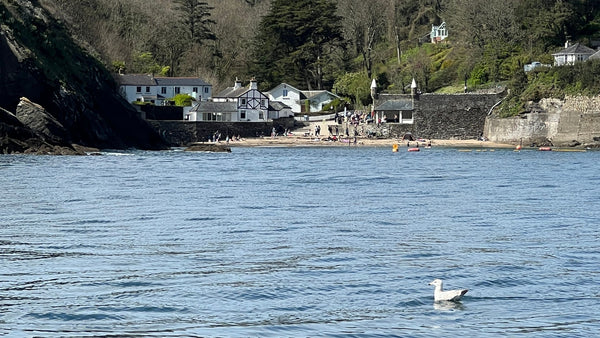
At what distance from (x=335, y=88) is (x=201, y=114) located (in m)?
17.5

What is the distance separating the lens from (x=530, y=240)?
88.4ft

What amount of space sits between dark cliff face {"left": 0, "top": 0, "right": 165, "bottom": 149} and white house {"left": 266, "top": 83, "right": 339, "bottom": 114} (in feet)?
93.7

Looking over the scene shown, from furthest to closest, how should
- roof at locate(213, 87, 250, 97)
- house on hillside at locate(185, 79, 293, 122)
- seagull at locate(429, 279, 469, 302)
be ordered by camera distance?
roof at locate(213, 87, 250, 97)
house on hillside at locate(185, 79, 293, 122)
seagull at locate(429, 279, 469, 302)

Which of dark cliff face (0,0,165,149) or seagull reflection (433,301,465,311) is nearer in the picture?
seagull reflection (433,301,465,311)

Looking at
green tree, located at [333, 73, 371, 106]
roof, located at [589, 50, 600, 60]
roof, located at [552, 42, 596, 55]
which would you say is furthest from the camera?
green tree, located at [333, 73, 371, 106]

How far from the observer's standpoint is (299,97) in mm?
110250

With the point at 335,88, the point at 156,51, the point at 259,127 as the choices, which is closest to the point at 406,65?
the point at 335,88

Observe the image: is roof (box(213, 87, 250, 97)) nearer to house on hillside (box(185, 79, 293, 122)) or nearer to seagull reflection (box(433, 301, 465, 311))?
house on hillside (box(185, 79, 293, 122))

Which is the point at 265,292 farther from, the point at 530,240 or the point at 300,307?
the point at 530,240

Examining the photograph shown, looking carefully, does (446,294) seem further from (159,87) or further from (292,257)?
(159,87)

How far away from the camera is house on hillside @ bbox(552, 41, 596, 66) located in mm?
90213

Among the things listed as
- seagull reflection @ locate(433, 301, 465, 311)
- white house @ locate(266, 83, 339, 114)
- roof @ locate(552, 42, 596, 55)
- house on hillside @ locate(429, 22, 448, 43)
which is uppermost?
house on hillside @ locate(429, 22, 448, 43)

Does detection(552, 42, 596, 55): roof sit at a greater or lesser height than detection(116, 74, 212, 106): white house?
greater

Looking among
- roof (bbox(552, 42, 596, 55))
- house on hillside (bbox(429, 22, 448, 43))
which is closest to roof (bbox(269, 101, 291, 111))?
house on hillside (bbox(429, 22, 448, 43))
